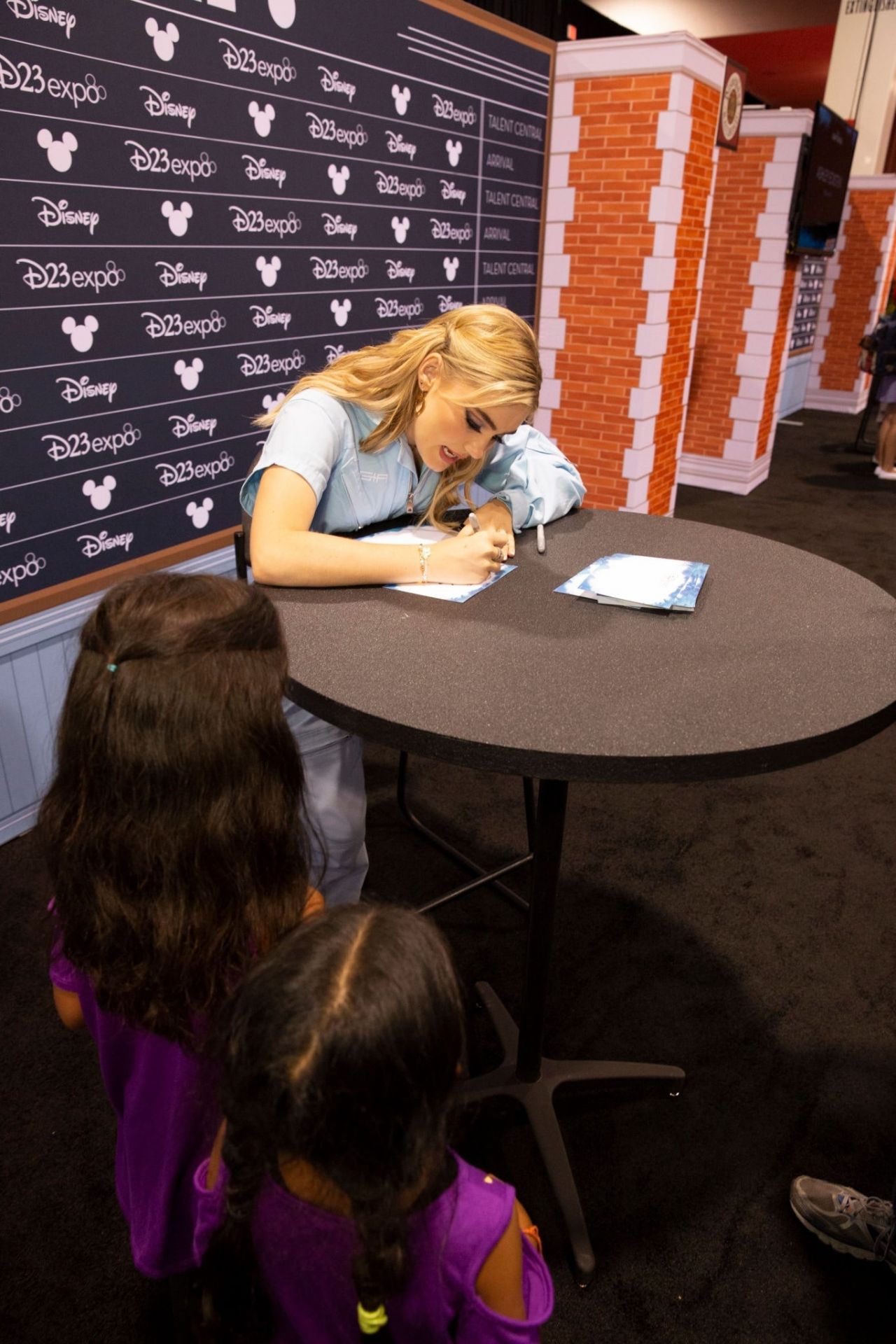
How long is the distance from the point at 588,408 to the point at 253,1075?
4.35 m

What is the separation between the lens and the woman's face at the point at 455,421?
1.50 m

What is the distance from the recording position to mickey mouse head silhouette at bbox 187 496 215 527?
2.66 meters

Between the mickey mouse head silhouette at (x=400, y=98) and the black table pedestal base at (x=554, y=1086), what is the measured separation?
300 cm

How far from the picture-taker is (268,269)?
271cm

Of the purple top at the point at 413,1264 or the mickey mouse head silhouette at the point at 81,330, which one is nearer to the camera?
the purple top at the point at 413,1264

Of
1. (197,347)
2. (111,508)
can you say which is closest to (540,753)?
(111,508)

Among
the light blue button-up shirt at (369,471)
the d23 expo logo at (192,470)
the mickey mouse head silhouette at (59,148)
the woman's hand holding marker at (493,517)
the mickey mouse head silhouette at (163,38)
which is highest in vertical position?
the mickey mouse head silhouette at (163,38)

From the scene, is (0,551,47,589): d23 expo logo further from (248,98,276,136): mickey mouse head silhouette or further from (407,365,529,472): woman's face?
(248,98,276,136): mickey mouse head silhouette

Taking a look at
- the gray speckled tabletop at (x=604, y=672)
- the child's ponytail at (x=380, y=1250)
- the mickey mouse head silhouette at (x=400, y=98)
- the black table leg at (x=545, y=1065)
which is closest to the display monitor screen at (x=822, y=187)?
the mickey mouse head silhouette at (x=400, y=98)

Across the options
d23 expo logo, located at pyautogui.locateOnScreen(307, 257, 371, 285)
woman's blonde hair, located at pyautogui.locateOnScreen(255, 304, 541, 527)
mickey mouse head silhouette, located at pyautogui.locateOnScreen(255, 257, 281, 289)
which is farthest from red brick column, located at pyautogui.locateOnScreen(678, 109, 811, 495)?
woman's blonde hair, located at pyautogui.locateOnScreen(255, 304, 541, 527)

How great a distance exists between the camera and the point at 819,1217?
144cm

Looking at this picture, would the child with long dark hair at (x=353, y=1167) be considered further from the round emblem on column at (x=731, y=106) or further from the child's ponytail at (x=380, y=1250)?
the round emblem on column at (x=731, y=106)

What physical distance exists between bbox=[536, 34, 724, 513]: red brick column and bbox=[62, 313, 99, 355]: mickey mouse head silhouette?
107 inches

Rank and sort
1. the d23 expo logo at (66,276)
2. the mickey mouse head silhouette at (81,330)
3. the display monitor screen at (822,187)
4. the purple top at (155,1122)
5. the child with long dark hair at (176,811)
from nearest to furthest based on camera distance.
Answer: the child with long dark hair at (176,811) < the purple top at (155,1122) < the d23 expo logo at (66,276) < the mickey mouse head silhouette at (81,330) < the display monitor screen at (822,187)
